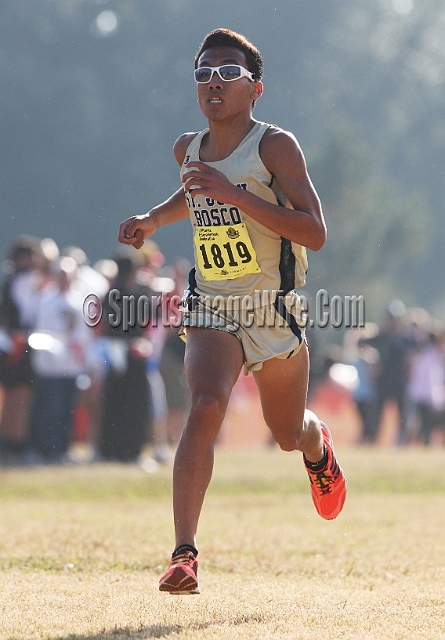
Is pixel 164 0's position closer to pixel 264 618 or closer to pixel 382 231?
pixel 264 618

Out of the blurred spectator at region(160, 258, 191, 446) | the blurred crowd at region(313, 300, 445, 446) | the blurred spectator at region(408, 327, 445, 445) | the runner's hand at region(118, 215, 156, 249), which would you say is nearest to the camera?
the runner's hand at region(118, 215, 156, 249)

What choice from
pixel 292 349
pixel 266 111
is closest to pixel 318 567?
pixel 292 349

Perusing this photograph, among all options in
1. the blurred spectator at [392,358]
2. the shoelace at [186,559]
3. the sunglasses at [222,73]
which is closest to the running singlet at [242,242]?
the sunglasses at [222,73]

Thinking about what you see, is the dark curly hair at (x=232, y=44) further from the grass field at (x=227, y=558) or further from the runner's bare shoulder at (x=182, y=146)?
the grass field at (x=227, y=558)

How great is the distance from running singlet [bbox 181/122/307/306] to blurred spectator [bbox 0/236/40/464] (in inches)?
228

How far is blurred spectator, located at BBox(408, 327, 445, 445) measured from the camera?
15.8m

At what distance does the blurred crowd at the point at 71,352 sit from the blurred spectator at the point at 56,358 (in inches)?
0.4

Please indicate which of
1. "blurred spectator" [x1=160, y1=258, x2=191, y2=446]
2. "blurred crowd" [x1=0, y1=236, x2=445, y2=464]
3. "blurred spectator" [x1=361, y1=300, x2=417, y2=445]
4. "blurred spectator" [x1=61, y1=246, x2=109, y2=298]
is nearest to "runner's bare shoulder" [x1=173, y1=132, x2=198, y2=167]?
"blurred crowd" [x1=0, y1=236, x2=445, y2=464]

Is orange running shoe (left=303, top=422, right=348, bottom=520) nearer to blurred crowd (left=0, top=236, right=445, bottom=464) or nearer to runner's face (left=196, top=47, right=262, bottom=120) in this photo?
runner's face (left=196, top=47, right=262, bottom=120)

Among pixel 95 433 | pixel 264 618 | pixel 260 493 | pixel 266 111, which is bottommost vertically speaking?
pixel 264 618

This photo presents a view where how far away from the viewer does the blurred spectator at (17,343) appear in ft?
33.2

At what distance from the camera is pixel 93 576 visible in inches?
199

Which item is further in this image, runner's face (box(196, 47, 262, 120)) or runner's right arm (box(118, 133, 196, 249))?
runner's right arm (box(118, 133, 196, 249))

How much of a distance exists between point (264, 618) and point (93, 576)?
1.39 m
